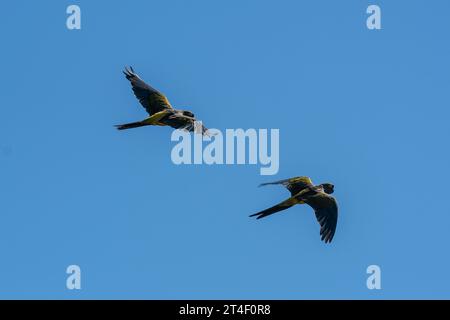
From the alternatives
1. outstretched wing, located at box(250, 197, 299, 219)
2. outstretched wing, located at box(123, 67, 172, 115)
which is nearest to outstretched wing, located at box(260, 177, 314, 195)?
outstretched wing, located at box(250, 197, 299, 219)

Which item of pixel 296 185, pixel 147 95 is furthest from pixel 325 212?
pixel 147 95

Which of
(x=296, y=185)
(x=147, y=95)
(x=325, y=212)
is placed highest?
(x=147, y=95)

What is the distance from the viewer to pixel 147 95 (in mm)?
31531

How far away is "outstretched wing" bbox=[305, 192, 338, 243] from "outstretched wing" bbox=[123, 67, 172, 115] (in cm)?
458

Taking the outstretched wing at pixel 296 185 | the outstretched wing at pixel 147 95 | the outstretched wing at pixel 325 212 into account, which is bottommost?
the outstretched wing at pixel 325 212

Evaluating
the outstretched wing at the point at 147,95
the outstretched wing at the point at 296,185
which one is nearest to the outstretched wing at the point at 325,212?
the outstretched wing at the point at 296,185

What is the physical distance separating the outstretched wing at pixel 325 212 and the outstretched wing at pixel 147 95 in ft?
15.0

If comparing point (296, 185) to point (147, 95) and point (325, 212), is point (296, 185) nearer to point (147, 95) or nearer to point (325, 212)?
point (325, 212)

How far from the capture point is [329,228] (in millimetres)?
29188

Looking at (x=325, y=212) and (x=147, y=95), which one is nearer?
(x=325, y=212)

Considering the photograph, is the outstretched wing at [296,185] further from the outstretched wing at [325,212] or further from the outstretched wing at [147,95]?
the outstretched wing at [147,95]

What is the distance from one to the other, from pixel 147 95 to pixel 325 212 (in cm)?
564

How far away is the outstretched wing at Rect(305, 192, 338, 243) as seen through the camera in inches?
1148

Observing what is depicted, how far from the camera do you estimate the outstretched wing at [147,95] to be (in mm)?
31292
